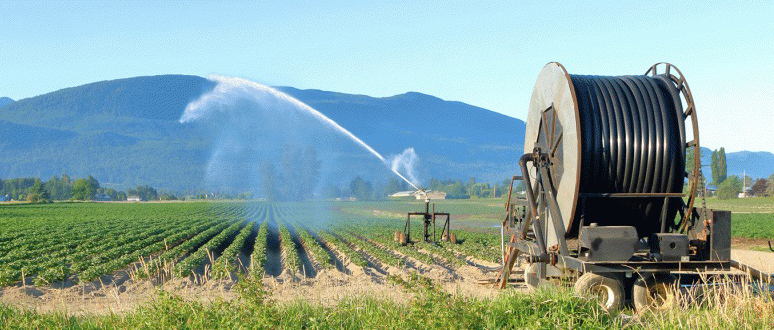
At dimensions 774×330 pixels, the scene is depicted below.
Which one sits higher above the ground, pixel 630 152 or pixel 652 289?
pixel 630 152

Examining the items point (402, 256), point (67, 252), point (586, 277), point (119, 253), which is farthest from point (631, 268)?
point (67, 252)

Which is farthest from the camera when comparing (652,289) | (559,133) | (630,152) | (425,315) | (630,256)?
(559,133)

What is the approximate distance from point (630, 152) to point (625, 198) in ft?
2.39

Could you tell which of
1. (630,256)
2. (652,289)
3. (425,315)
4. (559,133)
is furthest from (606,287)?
(425,315)

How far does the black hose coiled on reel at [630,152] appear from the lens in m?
11.6

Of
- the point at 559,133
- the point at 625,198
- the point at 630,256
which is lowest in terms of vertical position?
the point at 630,256

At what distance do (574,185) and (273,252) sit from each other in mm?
21145

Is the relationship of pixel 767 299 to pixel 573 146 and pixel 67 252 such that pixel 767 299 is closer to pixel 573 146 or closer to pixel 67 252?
pixel 573 146

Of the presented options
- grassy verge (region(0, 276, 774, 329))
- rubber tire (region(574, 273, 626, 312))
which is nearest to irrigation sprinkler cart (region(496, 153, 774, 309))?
rubber tire (region(574, 273, 626, 312))

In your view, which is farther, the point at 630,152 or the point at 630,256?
the point at 630,152

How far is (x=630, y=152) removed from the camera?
38.2 ft

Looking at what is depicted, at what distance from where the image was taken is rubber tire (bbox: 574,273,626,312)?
36.2 feet

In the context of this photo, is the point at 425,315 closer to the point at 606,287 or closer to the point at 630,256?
the point at 606,287

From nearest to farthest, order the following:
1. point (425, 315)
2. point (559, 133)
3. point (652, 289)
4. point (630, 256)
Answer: point (425, 315)
point (630, 256)
point (652, 289)
point (559, 133)
